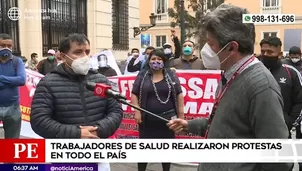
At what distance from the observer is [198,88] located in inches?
233

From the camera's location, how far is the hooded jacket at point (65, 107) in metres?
3.00

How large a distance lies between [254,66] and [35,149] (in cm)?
231

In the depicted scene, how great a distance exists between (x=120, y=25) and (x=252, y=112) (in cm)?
1731

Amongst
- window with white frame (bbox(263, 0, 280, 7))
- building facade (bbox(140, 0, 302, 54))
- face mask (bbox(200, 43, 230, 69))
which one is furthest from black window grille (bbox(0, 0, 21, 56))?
window with white frame (bbox(263, 0, 280, 7))

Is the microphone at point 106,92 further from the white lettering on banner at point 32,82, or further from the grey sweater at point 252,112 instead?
the white lettering on banner at point 32,82

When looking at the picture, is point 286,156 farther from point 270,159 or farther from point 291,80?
point 291,80

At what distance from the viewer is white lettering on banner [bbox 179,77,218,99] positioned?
19.2ft

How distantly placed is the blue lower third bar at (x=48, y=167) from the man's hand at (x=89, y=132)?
339mm

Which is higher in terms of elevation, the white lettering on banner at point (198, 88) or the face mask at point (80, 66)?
the face mask at point (80, 66)

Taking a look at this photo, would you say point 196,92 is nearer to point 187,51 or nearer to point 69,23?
point 187,51

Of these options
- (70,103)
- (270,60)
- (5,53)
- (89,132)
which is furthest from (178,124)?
(5,53)
